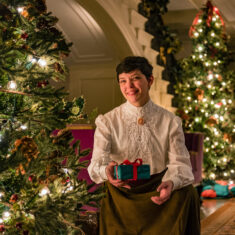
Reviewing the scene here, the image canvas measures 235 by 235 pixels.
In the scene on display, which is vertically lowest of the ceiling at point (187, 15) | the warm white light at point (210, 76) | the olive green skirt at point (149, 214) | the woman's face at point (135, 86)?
the olive green skirt at point (149, 214)

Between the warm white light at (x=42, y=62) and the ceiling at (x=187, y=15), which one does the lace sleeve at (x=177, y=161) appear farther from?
the ceiling at (x=187, y=15)

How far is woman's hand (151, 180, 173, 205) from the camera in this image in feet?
6.42

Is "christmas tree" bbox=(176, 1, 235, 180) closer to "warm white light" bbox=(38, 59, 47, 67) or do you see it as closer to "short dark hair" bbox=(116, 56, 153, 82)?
"short dark hair" bbox=(116, 56, 153, 82)

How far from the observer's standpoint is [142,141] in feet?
7.15

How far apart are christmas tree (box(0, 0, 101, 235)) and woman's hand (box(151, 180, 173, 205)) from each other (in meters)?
0.36

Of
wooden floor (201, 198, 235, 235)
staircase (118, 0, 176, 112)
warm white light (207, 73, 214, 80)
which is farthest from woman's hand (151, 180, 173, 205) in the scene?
warm white light (207, 73, 214, 80)

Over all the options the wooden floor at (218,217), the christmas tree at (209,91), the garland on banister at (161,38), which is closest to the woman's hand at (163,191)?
the wooden floor at (218,217)

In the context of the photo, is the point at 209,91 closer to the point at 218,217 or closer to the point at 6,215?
the point at 218,217

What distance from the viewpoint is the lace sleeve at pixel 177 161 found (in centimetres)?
203

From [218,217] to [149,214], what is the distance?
2818 mm

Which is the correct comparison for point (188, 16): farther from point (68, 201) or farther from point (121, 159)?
point (68, 201)

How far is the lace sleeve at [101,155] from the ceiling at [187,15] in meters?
5.15

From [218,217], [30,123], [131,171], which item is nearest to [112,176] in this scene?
[131,171]

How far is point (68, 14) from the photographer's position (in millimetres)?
5160
